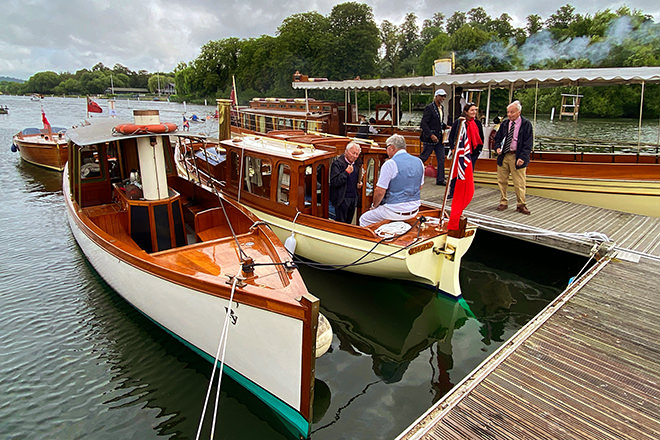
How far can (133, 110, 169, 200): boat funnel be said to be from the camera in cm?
Answer: 577

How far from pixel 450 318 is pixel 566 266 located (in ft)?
11.7

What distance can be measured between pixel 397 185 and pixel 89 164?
6065mm

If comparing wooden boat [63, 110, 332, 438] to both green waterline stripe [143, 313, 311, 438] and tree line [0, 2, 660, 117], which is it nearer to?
green waterline stripe [143, 313, 311, 438]

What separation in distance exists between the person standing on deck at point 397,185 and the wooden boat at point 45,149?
17.1m

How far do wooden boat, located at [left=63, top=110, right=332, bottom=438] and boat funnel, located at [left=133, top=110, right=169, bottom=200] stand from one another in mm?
15

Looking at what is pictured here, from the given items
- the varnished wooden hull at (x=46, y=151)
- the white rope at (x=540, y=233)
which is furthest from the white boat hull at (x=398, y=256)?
the varnished wooden hull at (x=46, y=151)

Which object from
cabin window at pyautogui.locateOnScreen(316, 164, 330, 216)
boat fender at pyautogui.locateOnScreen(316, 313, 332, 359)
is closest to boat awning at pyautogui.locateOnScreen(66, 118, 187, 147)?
cabin window at pyautogui.locateOnScreen(316, 164, 330, 216)

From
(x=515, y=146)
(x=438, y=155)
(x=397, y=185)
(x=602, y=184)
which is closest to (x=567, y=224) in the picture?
(x=515, y=146)

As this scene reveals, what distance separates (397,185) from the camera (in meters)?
6.53

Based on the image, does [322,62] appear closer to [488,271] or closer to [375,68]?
[375,68]

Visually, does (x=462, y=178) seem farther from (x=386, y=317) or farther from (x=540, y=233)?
(x=540, y=233)

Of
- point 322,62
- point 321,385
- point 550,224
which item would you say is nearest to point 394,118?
point 550,224

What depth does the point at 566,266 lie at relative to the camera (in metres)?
8.44

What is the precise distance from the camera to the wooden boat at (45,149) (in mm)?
18109
